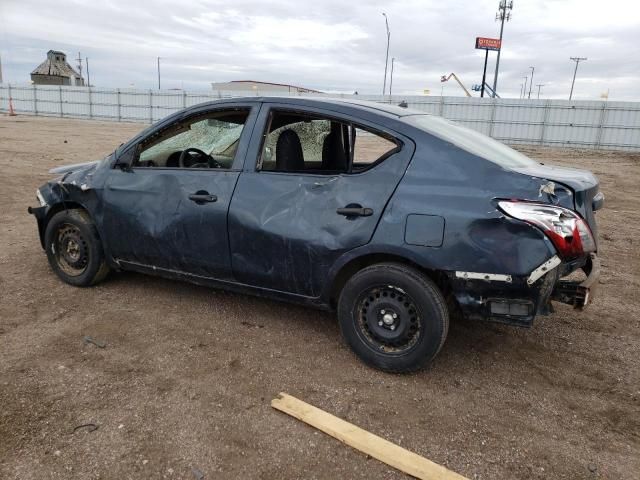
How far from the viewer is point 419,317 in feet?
9.84

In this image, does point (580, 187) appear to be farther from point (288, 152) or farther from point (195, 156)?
point (195, 156)

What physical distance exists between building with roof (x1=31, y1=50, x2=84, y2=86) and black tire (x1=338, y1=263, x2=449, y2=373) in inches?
2772

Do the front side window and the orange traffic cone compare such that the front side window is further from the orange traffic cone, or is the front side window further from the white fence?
the orange traffic cone

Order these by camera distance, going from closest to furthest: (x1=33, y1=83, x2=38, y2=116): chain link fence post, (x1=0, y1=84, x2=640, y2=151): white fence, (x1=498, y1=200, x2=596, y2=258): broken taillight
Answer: (x1=498, y1=200, x2=596, y2=258): broken taillight → (x1=0, y1=84, x2=640, y2=151): white fence → (x1=33, y1=83, x2=38, y2=116): chain link fence post

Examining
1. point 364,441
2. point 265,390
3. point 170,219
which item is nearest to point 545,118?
point 170,219

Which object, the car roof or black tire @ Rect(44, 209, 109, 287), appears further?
black tire @ Rect(44, 209, 109, 287)

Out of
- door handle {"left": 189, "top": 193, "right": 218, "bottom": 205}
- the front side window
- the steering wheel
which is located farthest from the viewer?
the steering wheel

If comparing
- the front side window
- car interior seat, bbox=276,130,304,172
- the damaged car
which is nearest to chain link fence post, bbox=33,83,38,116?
the damaged car

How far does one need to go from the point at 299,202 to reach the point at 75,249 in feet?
7.52

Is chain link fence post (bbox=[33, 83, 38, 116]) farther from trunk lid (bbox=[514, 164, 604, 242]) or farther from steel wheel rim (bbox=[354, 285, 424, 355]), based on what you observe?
trunk lid (bbox=[514, 164, 604, 242])

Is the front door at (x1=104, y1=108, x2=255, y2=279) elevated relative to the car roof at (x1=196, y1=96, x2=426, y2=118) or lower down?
lower down

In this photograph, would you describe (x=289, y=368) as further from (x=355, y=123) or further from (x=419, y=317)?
(x=355, y=123)

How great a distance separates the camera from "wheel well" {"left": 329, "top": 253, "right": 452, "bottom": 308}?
305 centimetres

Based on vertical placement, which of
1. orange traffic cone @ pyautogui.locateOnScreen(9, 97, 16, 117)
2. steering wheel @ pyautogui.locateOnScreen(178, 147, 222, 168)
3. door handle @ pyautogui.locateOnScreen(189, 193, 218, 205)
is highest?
orange traffic cone @ pyautogui.locateOnScreen(9, 97, 16, 117)
